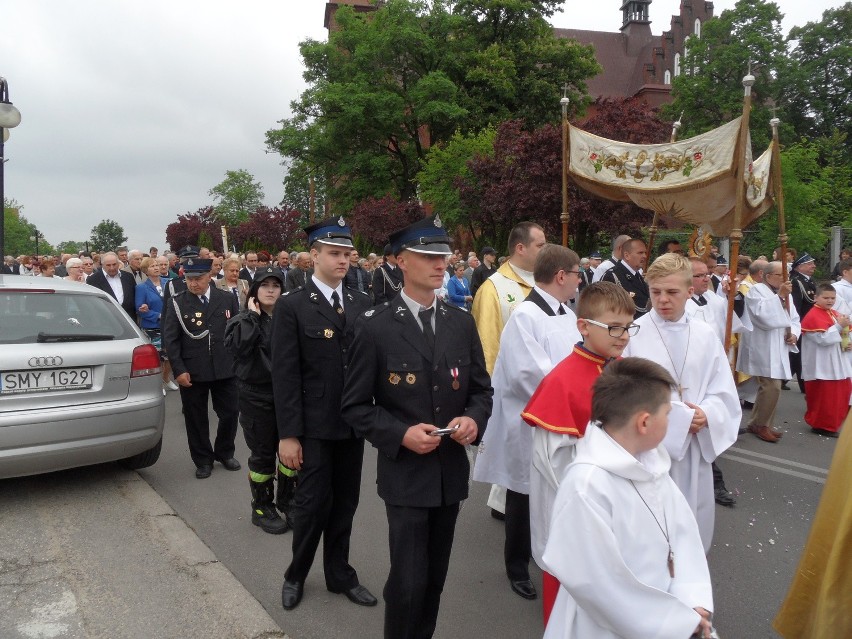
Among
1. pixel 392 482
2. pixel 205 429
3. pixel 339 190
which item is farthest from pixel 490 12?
pixel 392 482

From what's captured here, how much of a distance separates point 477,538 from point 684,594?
9.07 ft

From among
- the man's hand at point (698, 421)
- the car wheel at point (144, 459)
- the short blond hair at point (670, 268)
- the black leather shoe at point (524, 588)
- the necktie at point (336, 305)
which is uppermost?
the short blond hair at point (670, 268)

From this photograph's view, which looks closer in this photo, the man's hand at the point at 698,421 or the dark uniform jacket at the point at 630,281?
the man's hand at the point at 698,421

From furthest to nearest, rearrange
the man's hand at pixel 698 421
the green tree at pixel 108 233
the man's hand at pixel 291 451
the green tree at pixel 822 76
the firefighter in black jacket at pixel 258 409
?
the green tree at pixel 108 233
the green tree at pixel 822 76
the firefighter in black jacket at pixel 258 409
the man's hand at pixel 291 451
the man's hand at pixel 698 421

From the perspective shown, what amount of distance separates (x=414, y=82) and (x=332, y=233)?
33852 mm

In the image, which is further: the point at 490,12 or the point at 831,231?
the point at 490,12

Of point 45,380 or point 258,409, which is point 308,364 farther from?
point 45,380

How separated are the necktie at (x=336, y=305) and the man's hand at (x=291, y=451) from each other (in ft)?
2.35

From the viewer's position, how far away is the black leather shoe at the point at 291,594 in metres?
3.52

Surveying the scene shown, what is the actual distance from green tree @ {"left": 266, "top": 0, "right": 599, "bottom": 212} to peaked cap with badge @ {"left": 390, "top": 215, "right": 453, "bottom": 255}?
29.9 m

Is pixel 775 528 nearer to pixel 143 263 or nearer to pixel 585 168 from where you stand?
pixel 585 168

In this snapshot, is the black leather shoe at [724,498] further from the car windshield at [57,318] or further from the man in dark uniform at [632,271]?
the car windshield at [57,318]

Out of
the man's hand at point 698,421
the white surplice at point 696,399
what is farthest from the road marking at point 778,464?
the man's hand at point 698,421

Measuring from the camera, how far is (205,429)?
19.2 ft
